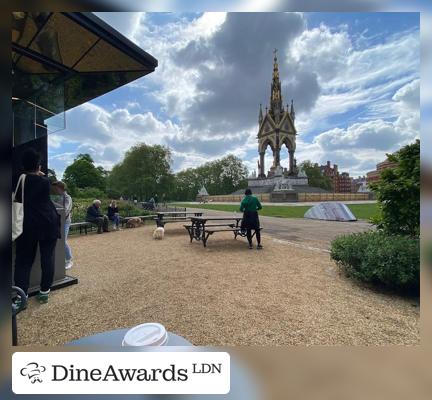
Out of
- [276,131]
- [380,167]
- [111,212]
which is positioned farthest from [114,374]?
[276,131]

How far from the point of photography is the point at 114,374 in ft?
4.76

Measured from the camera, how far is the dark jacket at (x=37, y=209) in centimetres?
253

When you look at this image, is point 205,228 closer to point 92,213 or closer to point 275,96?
point 92,213

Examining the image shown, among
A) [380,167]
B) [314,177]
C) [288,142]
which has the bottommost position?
[380,167]

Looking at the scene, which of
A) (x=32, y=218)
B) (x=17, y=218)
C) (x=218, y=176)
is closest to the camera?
(x=17, y=218)

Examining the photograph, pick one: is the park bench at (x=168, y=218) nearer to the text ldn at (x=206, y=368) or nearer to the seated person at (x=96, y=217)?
the seated person at (x=96, y=217)

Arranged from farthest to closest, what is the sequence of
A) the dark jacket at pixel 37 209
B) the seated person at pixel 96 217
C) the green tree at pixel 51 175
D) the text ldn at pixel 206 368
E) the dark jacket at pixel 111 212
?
1. the dark jacket at pixel 111 212
2. the seated person at pixel 96 217
3. the green tree at pixel 51 175
4. the dark jacket at pixel 37 209
5. the text ldn at pixel 206 368

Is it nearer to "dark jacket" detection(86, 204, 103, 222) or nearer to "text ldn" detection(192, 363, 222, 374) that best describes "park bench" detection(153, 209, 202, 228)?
"dark jacket" detection(86, 204, 103, 222)

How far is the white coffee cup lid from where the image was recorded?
1.12 meters

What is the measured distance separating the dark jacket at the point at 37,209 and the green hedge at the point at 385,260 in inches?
163

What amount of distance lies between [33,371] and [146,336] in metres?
0.95

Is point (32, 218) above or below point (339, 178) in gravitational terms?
below

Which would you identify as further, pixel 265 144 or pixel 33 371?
pixel 265 144

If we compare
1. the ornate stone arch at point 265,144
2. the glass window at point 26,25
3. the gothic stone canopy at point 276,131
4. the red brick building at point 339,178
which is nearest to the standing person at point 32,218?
the glass window at point 26,25
